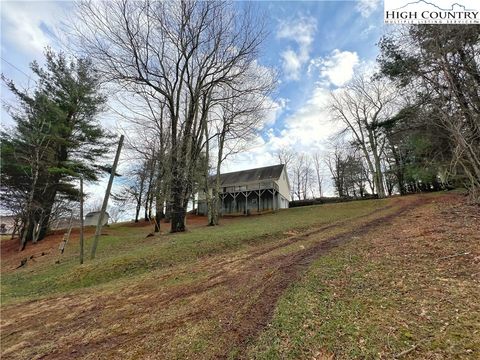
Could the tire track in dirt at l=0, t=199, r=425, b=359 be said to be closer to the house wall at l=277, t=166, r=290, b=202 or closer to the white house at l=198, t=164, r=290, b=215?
the white house at l=198, t=164, r=290, b=215

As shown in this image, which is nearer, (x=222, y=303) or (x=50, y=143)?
(x=222, y=303)

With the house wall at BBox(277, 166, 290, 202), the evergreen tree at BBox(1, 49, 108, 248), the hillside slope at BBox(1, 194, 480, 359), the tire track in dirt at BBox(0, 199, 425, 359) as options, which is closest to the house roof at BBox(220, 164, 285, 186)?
the house wall at BBox(277, 166, 290, 202)

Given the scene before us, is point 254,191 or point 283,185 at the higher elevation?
point 283,185

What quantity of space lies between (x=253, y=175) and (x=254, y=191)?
3475 mm

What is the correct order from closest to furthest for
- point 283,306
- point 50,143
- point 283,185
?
point 283,306, point 50,143, point 283,185

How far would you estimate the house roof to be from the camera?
31.2 meters

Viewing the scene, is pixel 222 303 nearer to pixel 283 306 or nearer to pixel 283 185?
pixel 283 306

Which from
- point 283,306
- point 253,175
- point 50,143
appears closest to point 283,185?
point 253,175

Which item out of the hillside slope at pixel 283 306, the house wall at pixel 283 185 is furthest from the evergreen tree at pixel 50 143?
the house wall at pixel 283 185

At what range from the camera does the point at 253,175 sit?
3306 cm

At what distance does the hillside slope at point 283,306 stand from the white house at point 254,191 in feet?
73.0

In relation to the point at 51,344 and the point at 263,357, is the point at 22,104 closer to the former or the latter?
the point at 51,344

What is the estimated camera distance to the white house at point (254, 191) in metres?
29.8

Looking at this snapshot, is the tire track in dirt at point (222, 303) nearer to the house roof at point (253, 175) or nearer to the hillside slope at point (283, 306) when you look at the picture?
the hillside slope at point (283, 306)
